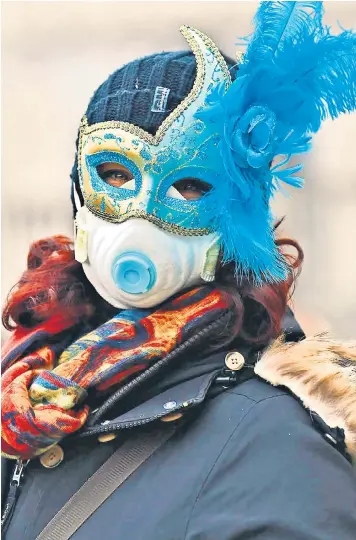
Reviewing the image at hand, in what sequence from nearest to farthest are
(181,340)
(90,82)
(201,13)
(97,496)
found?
(97,496)
(181,340)
(201,13)
(90,82)

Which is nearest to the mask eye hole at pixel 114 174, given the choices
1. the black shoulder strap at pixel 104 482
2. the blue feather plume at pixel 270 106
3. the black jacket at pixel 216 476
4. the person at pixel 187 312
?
the person at pixel 187 312

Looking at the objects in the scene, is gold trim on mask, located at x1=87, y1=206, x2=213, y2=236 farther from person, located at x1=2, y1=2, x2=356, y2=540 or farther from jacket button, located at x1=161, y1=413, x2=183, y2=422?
jacket button, located at x1=161, y1=413, x2=183, y2=422

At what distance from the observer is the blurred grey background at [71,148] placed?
385cm

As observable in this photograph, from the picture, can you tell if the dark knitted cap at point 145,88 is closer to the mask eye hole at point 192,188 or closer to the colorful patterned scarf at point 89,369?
the mask eye hole at point 192,188

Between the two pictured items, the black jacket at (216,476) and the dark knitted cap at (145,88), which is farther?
the dark knitted cap at (145,88)

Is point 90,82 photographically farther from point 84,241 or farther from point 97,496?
point 97,496

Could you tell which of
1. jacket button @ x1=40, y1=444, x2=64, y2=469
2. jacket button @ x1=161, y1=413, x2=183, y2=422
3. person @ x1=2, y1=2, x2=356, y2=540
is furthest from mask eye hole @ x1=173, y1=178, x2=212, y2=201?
jacket button @ x1=40, y1=444, x2=64, y2=469

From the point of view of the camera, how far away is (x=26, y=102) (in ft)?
13.5

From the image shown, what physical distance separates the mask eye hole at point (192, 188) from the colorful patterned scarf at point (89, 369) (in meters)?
0.18

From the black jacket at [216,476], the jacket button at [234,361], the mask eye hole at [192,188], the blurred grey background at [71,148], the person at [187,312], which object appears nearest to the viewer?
the black jacket at [216,476]

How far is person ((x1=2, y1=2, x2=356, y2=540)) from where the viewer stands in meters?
1.27

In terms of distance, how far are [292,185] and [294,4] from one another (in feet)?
1.12

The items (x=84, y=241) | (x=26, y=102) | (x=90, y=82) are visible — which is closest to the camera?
(x=84, y=241)

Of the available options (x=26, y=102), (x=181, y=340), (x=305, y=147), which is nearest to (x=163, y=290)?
(x=181, y=340)
